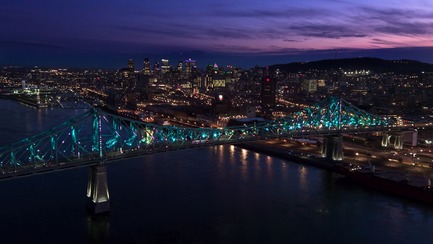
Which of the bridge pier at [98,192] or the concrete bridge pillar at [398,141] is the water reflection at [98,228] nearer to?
the bridge pier at [98,192]

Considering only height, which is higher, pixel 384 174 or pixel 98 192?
pixel 98 192

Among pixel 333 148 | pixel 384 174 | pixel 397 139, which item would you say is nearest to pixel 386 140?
pixel 397 139

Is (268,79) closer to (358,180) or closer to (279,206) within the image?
(358,180)

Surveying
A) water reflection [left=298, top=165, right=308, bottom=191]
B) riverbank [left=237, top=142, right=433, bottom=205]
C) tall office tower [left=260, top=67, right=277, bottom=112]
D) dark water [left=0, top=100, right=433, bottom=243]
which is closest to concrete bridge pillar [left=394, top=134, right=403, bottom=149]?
riverbank [left=237, top=142, right=433, bottom=205]

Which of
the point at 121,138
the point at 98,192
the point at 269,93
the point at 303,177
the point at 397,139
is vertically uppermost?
the point at 269,93

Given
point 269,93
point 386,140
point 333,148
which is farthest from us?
point 269,93

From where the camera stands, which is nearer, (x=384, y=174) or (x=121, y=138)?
(x=384, y=174)

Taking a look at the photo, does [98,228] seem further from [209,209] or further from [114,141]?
[114,141]

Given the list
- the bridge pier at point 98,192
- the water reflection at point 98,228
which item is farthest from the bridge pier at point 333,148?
the water reflection at point 98,228

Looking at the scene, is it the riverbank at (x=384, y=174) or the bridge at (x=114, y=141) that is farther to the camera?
the riverbank at (x=384, y=174)
